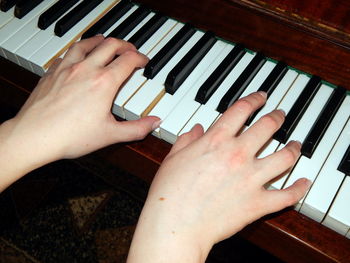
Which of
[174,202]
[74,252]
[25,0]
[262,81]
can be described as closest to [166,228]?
[174,202]

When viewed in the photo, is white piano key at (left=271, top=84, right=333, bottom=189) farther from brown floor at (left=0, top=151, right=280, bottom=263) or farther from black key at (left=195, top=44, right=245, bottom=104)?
brown floor at (left=0, top=151, right=280, bottom=263)

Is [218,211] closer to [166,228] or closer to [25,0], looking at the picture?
[166,228]

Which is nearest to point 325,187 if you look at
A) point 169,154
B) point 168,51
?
point 169,154

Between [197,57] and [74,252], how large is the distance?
1234mm

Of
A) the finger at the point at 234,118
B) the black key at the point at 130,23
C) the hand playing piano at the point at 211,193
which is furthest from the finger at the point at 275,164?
the black key at the point at 130,23

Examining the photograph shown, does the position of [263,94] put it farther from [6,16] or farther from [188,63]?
[6,16]

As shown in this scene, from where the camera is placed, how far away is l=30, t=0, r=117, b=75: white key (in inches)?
49.9

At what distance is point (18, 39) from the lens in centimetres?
132

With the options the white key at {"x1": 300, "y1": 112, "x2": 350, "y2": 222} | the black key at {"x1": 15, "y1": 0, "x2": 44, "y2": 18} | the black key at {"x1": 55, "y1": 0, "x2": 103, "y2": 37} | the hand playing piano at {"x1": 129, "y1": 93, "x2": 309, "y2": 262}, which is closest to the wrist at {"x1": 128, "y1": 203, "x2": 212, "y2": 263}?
the hand playing piano at {"x1": 129, "y1": 93, "x2": 309, "y2": 262}

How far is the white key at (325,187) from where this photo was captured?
97cm

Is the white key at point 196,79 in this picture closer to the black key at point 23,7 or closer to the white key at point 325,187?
the white key at point 325,187

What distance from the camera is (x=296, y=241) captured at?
100cm

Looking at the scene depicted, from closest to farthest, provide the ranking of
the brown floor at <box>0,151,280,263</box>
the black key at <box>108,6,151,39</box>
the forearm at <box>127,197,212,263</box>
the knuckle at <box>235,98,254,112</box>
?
the forearm at <box>127,197,212,263</box> < the knuckle at <box>235,98,254,112</box> < the black key at <box>108,6,151,39</box> < the brown floor at <box>0,151,280,263</box>

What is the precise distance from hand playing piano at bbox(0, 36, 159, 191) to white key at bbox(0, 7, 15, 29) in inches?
16.1
